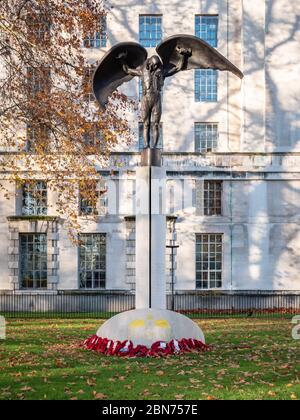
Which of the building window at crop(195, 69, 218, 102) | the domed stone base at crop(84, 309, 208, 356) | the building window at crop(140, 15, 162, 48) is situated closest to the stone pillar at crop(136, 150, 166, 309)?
the domed stone base at crop(84, 309, 208, 356)

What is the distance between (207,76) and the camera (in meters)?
35.9

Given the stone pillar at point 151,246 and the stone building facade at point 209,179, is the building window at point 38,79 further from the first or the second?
the stone building facade at point 209,179

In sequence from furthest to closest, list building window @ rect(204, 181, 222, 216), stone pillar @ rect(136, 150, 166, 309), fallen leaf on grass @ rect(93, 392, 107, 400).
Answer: building window @ rect(204, 181, 222, 216) → stone pillar @ rect(136, 150, 166, 309) → fallen leaf on grass @ rect(93, 392, 107, 400)

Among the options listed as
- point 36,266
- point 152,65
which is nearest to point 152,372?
point 152,65

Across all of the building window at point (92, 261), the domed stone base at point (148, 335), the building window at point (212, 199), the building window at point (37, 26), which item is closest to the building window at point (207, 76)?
the building window at point (212, 199)

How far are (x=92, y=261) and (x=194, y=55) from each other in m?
18.2

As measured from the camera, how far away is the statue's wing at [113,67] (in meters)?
17.7

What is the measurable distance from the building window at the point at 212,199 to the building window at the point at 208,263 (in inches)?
54.5

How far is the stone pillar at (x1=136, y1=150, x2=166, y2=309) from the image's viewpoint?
16.9 meters

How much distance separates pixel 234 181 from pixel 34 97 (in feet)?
46.6

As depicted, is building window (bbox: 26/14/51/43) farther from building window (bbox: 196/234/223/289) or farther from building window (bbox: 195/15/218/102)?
building window (bbox: 196/234/223/289)

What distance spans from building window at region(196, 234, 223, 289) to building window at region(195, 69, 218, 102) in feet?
24.5
